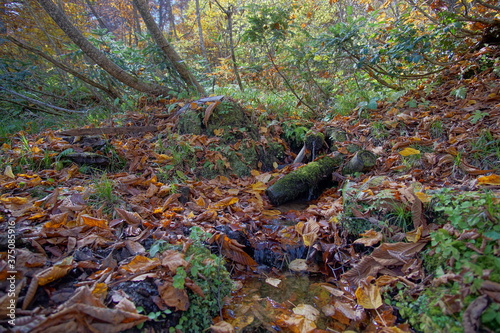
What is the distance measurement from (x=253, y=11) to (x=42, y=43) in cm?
606

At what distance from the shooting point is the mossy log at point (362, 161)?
12.6 feet

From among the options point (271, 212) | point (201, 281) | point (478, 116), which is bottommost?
point (271, 212)

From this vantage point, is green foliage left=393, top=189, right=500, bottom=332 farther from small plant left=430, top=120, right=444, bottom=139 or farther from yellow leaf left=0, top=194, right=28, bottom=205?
yellow leaf left=0, top=194, right=28, bottom=205

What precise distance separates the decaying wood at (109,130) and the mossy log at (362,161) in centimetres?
318

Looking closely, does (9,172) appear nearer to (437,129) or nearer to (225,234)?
(225,234)

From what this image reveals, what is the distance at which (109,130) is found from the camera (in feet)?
15.3

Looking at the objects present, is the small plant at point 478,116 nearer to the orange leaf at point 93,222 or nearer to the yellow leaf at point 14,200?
the orange leaf at point 93,222

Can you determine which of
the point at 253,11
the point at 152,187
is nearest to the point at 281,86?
the point at 253,11

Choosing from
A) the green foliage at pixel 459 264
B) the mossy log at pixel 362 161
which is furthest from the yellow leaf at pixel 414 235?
the mossy log at pixel 362 161

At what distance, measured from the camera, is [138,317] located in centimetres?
159

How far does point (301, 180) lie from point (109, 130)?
3.12 m

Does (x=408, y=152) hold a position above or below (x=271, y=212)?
above

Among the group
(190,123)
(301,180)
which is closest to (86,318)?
(301,180)

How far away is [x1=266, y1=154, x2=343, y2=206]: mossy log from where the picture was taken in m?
3.79
